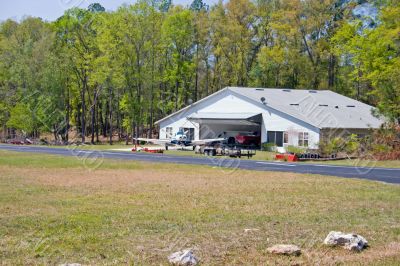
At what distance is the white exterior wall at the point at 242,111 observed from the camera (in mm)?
44406

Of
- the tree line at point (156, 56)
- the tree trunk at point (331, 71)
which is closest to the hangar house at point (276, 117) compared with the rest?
the tree line at point (156, 56)

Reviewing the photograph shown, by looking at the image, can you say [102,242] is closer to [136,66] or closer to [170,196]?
[170,196]

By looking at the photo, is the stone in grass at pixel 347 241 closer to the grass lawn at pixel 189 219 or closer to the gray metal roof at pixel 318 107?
the grass lawn at pixel 189 219

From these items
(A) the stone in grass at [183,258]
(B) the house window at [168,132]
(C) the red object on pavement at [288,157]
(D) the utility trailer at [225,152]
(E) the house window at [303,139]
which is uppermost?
(B) the house window at [168,132]

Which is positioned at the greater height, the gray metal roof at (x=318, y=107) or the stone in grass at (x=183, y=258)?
the gray metal roof at (x=318, y=107)

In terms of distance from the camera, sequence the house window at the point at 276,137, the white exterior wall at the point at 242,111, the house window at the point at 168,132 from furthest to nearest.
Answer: the house window at the point at 168,132 < the house window at the point at 276,137 < the white exterior wall at the point at 242,111

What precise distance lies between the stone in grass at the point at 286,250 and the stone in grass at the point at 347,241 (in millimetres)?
796


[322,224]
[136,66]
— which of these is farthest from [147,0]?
[322,224]

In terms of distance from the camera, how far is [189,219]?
1213 centimetres

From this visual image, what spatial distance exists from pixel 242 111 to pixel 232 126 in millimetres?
3367

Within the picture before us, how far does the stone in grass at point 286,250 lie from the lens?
29.4 ft

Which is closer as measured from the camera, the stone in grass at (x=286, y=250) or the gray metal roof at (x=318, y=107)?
the stone in grass at (x=286, y=250)

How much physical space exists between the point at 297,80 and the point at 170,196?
58819 millimetres

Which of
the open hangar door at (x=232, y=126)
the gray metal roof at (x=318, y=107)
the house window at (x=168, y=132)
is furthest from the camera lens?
the house window at (x=168, y=132)
